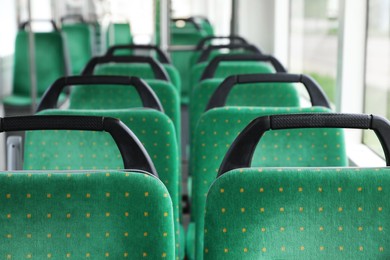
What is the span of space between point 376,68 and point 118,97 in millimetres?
1250

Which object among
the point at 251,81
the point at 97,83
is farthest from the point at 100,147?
the point at 251,81

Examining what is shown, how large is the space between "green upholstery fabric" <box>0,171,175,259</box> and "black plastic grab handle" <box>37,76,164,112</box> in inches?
45.6

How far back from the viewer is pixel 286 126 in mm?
1529

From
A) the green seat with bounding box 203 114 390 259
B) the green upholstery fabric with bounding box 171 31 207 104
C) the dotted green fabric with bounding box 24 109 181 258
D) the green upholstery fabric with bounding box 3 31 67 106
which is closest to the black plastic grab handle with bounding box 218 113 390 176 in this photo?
the green seat with bounding box 203 114 390 259

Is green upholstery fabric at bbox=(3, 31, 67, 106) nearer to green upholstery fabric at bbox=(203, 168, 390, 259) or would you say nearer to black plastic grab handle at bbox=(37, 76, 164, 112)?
black plastic grab handle at bbox=(37, 76, 164, 112)

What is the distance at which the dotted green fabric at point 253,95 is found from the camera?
3.00m

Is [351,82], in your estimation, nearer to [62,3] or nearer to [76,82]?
[76,82]

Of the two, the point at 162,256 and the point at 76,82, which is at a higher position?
the point at 76,82

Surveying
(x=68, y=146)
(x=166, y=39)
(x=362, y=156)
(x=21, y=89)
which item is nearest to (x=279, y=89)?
(x=362, y=156)

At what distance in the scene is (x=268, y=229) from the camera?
1.42 meters

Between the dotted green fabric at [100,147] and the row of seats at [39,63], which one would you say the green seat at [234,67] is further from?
the row of seats at [39,63]

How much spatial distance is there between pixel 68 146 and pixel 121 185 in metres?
0.86

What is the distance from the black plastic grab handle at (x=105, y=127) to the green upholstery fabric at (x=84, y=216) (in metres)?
0.16

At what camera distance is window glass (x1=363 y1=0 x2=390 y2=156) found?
328 cm
